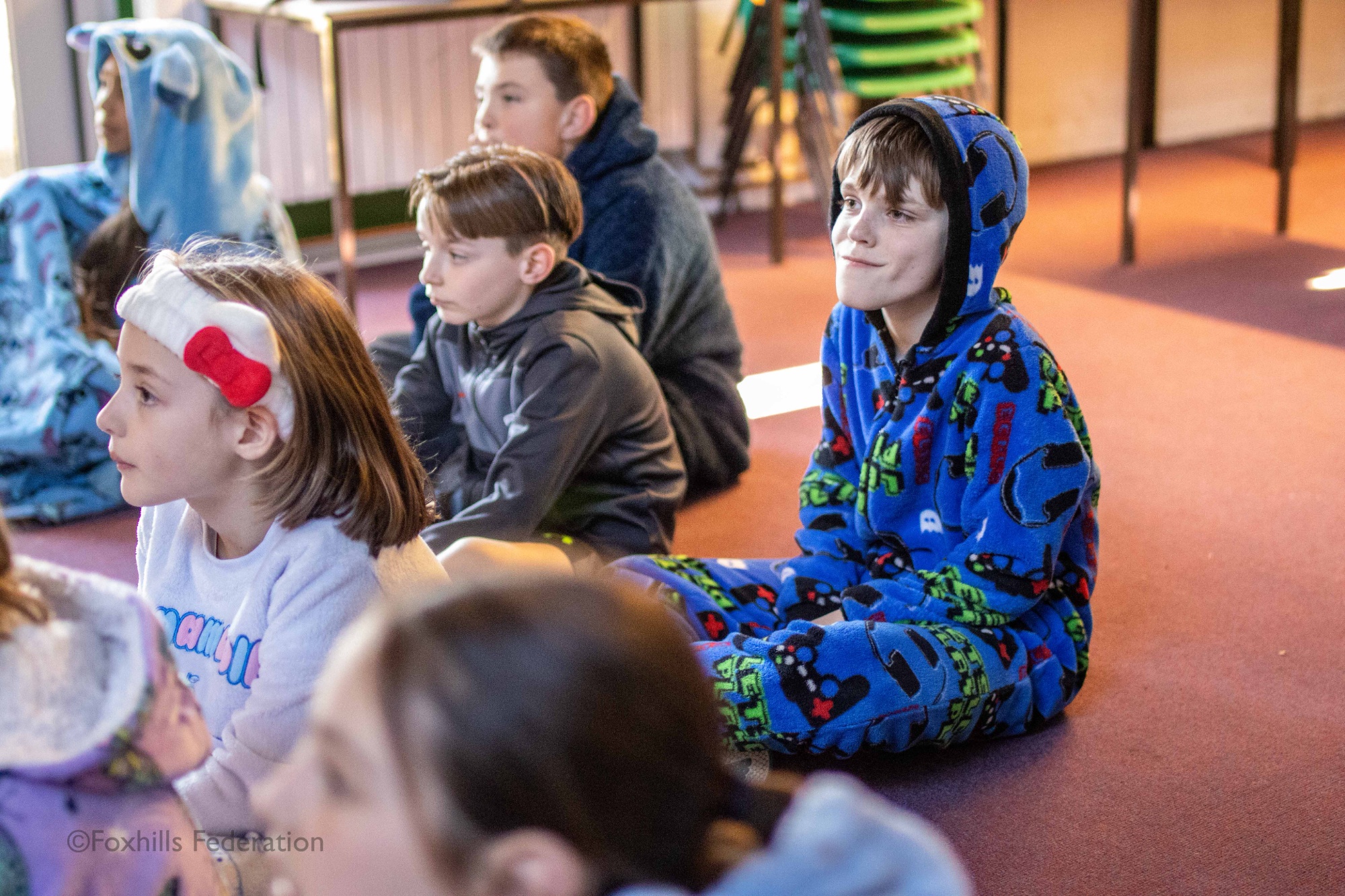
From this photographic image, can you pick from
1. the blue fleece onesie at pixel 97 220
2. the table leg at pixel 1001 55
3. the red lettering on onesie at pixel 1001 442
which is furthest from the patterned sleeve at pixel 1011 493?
the table leg at pixel 1001 55

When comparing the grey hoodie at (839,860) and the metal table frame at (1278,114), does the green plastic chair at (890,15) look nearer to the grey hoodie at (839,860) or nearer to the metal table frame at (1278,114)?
the metal table frame at (1278,114)

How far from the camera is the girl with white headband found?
3.85ft

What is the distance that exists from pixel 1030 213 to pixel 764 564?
3027 millimetres

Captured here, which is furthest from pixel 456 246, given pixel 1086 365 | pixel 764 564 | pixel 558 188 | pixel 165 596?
pixel 1086 365

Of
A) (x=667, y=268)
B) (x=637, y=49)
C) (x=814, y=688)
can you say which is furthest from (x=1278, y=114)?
(x=814, y=688)

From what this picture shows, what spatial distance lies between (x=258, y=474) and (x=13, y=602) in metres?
0.41

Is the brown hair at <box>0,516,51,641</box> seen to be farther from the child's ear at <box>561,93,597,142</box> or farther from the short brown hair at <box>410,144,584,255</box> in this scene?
the child's ear at <box>561,93,597,142</box>

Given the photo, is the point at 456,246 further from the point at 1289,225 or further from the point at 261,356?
the point at 1289,225

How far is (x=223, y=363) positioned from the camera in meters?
1.17

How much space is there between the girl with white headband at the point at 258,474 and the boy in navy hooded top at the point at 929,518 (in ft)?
1.54

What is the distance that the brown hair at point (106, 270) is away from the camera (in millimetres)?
2570

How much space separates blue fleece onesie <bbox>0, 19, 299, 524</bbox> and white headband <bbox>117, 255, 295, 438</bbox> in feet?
4.34

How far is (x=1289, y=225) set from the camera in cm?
411

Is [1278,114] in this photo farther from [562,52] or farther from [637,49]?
[562,52]
